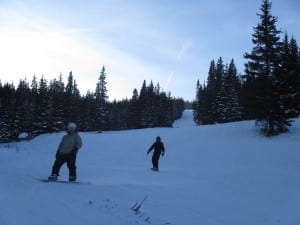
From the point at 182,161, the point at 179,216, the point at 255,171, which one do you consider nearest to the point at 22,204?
the point at 179,216

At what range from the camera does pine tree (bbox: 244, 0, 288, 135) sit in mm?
27719

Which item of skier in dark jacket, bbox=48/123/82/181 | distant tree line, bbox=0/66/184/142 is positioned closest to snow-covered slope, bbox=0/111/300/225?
skier in dark jacket, bbox=48/123/82/181

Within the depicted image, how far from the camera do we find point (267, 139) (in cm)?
2673

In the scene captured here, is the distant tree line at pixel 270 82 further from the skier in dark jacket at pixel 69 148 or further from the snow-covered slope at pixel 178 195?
the skier in dark jacket at pixel 69 148

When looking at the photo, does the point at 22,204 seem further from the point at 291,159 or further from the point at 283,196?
the point at 291,159

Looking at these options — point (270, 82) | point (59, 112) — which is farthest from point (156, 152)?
point (59, 112)

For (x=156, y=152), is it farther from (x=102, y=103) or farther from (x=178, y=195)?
(x=102, y=103)

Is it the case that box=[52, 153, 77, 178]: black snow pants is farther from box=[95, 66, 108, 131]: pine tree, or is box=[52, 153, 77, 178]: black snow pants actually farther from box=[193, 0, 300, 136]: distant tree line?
box=[95, 66, 108, 131]: pine tree

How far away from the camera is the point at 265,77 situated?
92.7 ft

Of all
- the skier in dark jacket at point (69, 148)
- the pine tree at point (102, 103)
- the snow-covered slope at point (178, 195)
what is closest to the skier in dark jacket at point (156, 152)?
the snow-covered slope at point (178, 195)

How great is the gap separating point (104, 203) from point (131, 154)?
74.9 feet

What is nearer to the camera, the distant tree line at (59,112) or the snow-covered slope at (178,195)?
the snow-covered slope at (178,195)

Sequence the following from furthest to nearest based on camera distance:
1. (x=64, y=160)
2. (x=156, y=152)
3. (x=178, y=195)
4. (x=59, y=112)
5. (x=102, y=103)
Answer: (x=102, y=103) → (x=59, y=112) → (x=156, y=152) → (x=64, y=160) → (x=178, y=195)

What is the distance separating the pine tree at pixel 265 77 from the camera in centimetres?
2772
